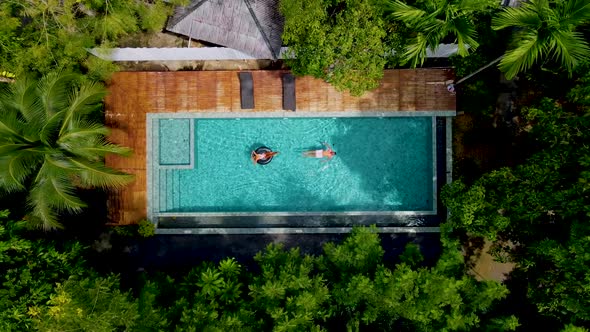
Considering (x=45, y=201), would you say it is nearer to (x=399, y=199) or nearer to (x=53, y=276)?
(x=53, y=276)

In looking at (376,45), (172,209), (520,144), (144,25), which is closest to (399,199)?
(520,144)

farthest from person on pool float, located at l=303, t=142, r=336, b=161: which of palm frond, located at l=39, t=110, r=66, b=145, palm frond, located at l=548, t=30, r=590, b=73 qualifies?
palm frond, located at l=39, t=110, r=66, b=145

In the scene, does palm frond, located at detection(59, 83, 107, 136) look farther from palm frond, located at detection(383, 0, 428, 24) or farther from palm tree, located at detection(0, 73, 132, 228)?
palm frond, located at detection(383, 0, 428, 24)

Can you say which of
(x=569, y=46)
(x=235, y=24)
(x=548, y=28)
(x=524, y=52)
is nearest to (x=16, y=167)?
(x=235, y=24)

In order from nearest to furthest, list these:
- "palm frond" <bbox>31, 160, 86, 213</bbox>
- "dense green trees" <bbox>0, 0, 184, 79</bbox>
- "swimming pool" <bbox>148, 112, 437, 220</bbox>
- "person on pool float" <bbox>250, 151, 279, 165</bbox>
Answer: "palm frond" <bbox>31, 160, 86, 213</bbox> → "dense green trees" <bbox>0, 0, 184, 79</bbox> → "person on pool float" <bbox>250, 151, 279, 165</bbox> → "swimming pool" <bbox>148, 112, 437, 220</bbox>

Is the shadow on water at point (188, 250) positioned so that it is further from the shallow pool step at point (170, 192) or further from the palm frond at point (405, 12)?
the palm frond at point (405, 12)

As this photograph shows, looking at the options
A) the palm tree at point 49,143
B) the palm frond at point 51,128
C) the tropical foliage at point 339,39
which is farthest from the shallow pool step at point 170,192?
the tropical foliage at point 339,39

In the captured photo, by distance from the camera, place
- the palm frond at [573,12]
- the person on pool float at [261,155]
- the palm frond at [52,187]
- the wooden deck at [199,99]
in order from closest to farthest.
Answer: the palm frond at [573,12]
the palm frond at [52,187]
the wooden deck at [199,99]
the person on pool float at [261,155]

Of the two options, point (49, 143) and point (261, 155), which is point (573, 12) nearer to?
point (261, 155)
